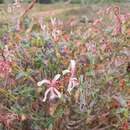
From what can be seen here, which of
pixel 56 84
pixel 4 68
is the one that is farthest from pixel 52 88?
pixel 4 68

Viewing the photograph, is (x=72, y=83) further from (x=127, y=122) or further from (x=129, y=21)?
(x=129, y=21)

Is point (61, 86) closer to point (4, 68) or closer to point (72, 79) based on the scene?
point (72, 79)

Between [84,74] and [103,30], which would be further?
[103,30]

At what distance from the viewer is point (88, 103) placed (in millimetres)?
3062

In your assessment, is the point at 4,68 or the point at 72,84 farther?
the point at 4,68

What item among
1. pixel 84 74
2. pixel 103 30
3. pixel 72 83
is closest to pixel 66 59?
pixel 84 74

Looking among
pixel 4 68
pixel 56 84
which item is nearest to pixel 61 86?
pixel 56 84

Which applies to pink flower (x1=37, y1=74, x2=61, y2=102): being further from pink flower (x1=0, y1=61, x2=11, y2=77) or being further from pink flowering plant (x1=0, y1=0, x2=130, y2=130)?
pink flower (x1=0, y1=61, x2=11, y2=77)

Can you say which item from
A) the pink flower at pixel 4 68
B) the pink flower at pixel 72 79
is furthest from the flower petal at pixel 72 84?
the pink flower at pixel 4 68

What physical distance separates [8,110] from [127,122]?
25.8 inches

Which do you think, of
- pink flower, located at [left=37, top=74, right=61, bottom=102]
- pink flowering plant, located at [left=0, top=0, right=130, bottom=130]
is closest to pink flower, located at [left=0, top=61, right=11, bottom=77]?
pink flowering plant, located at [left=0, top=0, right=130, bottom=130]

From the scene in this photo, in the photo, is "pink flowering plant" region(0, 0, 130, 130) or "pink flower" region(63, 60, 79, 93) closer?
"pink flower" region(63, 60, 79, 93)

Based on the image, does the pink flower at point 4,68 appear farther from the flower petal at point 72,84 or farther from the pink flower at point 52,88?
the flower petal at point 72,84

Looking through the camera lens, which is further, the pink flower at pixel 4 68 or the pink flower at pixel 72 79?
the pink flower at pixel 4 68
